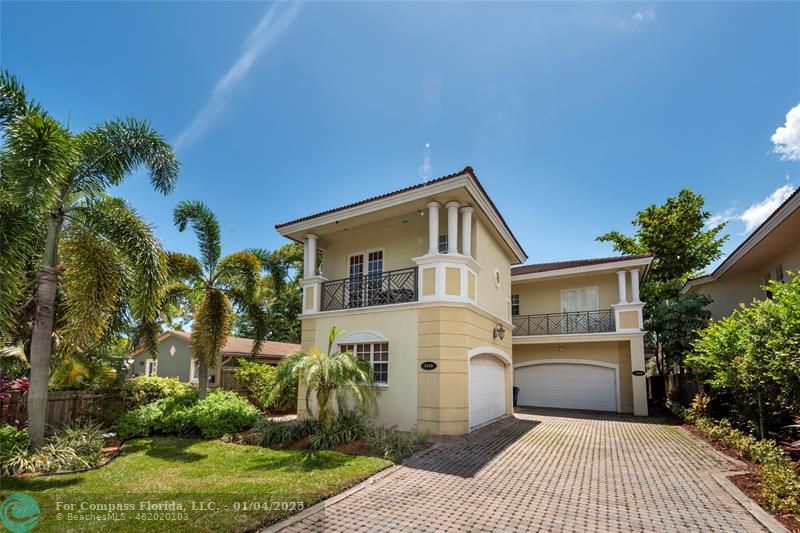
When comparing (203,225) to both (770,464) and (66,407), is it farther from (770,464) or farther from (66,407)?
(770,464)

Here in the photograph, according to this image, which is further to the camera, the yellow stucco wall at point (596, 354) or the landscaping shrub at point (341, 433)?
the yellow stucco wall at point (596, 354)

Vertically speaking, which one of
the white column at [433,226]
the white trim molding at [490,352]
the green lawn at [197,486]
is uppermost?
the white column at [433,226]

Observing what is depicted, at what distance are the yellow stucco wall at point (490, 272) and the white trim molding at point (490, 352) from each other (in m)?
1.30

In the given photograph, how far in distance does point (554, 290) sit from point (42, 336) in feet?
61.7

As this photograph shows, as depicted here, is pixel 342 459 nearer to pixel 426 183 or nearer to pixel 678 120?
pixel 426 183

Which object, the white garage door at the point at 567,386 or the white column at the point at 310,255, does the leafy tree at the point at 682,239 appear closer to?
the white garage door at the point at 567,386

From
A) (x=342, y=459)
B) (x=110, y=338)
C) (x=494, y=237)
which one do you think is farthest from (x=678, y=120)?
(x=110, y=338)

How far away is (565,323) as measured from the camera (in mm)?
18672

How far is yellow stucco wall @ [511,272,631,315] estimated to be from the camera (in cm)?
1830

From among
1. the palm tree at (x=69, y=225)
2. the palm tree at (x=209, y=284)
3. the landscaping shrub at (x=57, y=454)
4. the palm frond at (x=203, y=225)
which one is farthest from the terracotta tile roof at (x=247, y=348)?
the landscaping shrub at (x=57, y=454)

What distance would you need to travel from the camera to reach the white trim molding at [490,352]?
37.5 feet

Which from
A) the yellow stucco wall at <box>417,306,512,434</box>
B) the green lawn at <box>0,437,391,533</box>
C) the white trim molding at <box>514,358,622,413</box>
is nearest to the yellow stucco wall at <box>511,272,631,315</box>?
the white trim molding at <box>514,358,622,413</box>

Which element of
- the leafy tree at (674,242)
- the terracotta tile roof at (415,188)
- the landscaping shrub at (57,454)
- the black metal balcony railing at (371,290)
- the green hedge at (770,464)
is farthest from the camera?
the leafy tree at (674,242)

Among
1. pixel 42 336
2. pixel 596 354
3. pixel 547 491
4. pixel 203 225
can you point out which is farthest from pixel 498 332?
pixel 42 336
